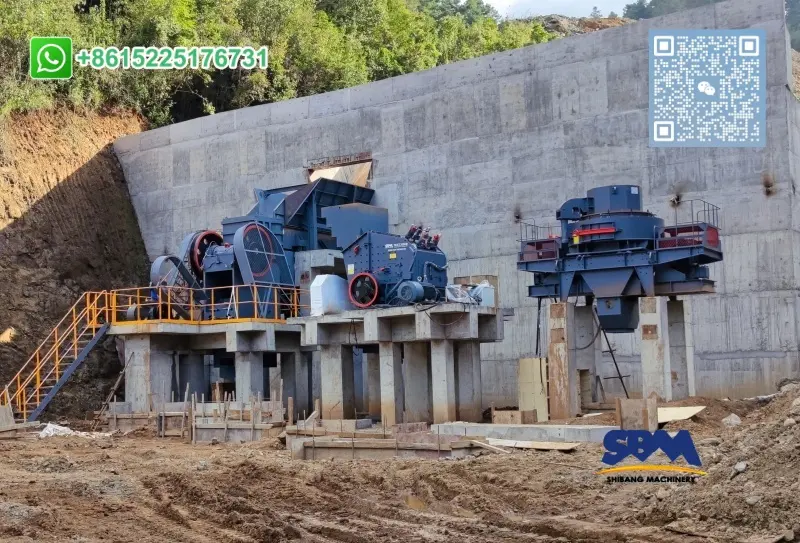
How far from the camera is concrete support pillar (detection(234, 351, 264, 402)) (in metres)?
27.8

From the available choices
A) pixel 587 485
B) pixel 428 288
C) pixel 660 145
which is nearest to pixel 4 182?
pixel 428 288

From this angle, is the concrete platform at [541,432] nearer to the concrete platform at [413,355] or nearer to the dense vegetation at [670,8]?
the concrete platform at [413,355]

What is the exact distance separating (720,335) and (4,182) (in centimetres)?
2303

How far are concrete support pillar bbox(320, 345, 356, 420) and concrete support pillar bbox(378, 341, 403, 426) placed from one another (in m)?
1.16

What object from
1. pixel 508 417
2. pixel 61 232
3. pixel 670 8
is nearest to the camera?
pixel 508 417

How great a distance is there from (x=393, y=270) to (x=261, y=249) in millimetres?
6155

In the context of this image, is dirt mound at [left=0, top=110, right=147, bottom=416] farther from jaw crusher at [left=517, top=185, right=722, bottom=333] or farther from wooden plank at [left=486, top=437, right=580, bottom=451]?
wooden plank at [left=486, top=437, right=580, bottom=451]

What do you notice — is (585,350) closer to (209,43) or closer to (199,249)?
(199,249)

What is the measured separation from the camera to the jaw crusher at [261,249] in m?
28.6

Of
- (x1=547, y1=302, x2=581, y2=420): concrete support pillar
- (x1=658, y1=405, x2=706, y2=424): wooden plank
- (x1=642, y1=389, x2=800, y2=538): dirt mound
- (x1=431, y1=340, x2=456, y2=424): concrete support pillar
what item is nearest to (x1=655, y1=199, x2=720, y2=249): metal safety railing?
(x1=547, y1=302, x2=581, y2=420): concrete support pillar

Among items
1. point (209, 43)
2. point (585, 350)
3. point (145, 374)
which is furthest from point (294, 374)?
point (209, 43)

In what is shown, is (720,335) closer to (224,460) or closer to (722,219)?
(722,219)

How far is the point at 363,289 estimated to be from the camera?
81.1ft

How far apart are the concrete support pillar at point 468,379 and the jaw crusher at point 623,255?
295 centimetres
